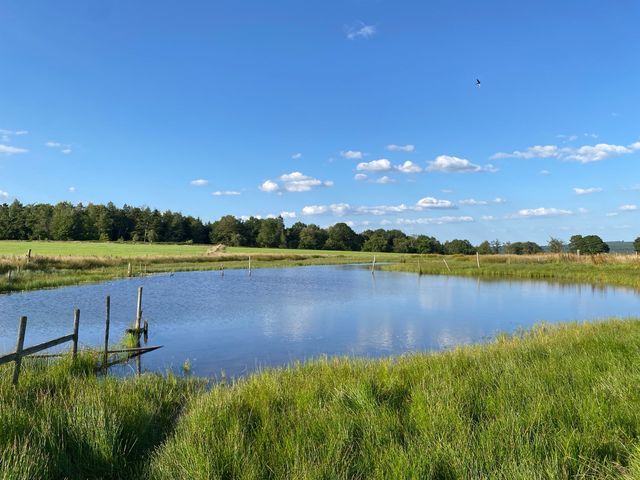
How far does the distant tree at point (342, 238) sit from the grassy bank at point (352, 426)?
121528mm

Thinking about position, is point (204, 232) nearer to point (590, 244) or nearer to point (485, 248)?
point (485, 248)

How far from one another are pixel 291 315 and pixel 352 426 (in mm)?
16107

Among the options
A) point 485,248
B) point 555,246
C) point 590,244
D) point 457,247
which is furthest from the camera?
point 457,247

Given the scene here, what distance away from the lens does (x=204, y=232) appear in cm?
12850

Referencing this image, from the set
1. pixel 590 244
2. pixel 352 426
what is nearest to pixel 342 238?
pixel 590 244

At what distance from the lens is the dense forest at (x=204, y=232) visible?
10575cm

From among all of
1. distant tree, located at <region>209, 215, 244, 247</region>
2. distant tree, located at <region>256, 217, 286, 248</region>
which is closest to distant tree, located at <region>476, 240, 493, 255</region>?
distant tree, located at <region>256, 217, 286, 248</region>

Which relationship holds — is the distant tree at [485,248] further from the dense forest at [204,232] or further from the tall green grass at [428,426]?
the tall green grass at [428,426]

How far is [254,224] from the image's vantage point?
137500 mm

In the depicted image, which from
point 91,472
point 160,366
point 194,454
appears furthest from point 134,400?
point 160,366

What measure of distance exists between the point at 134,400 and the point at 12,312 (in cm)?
1661

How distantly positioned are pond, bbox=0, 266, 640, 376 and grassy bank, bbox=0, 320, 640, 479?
3942 millimetres

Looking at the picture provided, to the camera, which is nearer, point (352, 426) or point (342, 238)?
point (352, 426)

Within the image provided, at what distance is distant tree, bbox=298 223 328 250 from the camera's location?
12775cm
